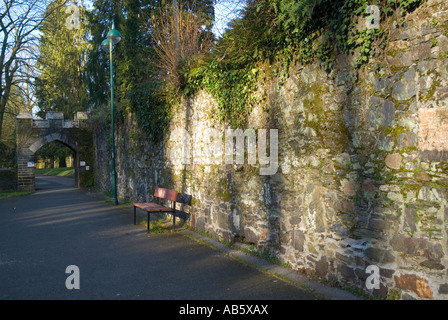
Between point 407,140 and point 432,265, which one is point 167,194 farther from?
point 432,265

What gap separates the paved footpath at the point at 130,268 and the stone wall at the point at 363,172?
1.69 ft

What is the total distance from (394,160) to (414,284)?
4.04 ft

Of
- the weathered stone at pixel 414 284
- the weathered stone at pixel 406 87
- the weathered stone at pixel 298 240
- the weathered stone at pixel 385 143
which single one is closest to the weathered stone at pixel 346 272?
the weathered stone at pixel 414 284

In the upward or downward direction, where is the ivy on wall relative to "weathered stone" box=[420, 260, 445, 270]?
upward

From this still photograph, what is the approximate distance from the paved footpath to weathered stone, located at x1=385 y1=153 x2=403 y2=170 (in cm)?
149

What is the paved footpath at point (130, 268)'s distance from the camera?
460cm

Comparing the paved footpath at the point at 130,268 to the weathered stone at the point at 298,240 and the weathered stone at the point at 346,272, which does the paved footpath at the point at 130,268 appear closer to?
the weathered stone at the point at 346,272

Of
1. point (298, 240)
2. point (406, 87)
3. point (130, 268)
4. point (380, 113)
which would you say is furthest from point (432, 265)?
point (130, 268)

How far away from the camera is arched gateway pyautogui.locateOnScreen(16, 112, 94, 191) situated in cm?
2227

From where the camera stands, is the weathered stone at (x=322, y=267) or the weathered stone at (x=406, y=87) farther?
the weathered stone at (x=322, y=267)

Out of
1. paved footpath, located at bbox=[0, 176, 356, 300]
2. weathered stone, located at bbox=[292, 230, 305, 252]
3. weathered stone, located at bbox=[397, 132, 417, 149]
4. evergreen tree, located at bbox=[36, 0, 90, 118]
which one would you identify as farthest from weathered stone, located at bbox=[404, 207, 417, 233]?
evergreen tree, located at bbox=[36, 0, 90, 118]

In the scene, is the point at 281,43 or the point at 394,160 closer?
the point at 394,160

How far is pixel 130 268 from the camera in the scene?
5.73 meters

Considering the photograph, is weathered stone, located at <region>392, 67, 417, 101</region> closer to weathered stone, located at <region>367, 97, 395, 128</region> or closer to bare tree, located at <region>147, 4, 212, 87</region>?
weathered stone, located at <region>367, 97, 395, 128</region>
